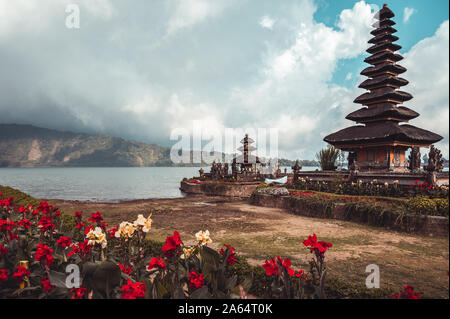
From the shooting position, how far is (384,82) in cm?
2516

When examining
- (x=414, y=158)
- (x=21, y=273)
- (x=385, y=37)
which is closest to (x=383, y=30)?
(x=385, y=37)

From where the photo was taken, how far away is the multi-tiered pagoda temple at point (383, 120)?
893 inches

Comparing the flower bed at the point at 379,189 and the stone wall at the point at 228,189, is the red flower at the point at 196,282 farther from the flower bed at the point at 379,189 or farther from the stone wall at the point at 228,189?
the stone wall at the point at 228,189

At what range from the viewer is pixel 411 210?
7605 millimetres

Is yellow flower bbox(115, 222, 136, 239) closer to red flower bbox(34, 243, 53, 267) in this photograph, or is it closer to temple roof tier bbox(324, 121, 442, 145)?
red flower bbox(34, 243, 53, 267)

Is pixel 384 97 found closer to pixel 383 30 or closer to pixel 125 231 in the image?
pixel 383 30

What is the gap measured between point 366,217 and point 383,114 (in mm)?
19047

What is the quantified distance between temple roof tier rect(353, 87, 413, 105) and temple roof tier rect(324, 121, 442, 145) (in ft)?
8.53

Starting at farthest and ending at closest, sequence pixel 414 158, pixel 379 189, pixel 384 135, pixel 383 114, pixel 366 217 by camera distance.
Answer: pixel 383 114 < pixel 414 158 < pixel 384 135 < pixel 379 189 < pixel 366 217

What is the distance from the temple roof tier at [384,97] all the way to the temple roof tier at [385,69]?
195 centimetres

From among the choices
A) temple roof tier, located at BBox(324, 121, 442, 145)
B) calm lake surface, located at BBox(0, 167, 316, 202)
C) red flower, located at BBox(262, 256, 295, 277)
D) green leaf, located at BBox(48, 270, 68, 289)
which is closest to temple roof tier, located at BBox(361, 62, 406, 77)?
temple roof tier, located at BBox(324, 121, 442, 145)

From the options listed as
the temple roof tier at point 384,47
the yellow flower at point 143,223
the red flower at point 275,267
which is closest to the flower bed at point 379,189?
the red flower at point 275,267

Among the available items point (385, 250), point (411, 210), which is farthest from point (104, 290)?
point (411, 210)

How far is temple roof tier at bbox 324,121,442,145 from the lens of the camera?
21.7 meters
